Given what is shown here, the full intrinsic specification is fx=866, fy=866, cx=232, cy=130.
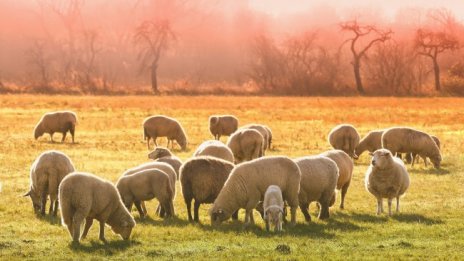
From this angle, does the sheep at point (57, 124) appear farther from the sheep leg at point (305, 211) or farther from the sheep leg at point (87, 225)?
the sheep leg at point (87, 225)

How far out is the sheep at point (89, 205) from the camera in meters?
14.4

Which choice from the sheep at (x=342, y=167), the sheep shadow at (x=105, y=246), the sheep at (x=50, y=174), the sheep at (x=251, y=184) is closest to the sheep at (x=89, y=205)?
the sheep shadow at (x=105, y=246)

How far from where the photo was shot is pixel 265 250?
45.9 feet

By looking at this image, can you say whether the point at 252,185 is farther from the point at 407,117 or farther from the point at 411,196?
the point at 407,117

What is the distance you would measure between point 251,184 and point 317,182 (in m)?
1.84

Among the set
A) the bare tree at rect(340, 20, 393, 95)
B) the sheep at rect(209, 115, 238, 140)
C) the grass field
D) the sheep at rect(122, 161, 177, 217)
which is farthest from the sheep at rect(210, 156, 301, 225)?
the bare tree at rect(340, 20, 393, 95)

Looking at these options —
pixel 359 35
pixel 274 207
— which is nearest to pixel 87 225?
pixel 274 207

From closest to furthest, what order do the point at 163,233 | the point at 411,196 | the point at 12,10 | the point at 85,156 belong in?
the point at 163,233, the point at 411,196, the point at 85,156, the point at 12,10

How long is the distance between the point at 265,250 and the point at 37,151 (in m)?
20.2

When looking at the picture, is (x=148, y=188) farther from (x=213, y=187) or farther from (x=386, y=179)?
(x=386, y=179)

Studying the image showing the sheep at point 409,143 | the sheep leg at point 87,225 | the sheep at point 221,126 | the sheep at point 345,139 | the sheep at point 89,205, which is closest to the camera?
the sheep at point 89,205

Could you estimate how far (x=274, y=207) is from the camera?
1527cm

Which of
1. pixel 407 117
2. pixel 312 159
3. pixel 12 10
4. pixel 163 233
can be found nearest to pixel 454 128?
pixel 407 117

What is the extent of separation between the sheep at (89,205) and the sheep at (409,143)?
1433 centimetres
